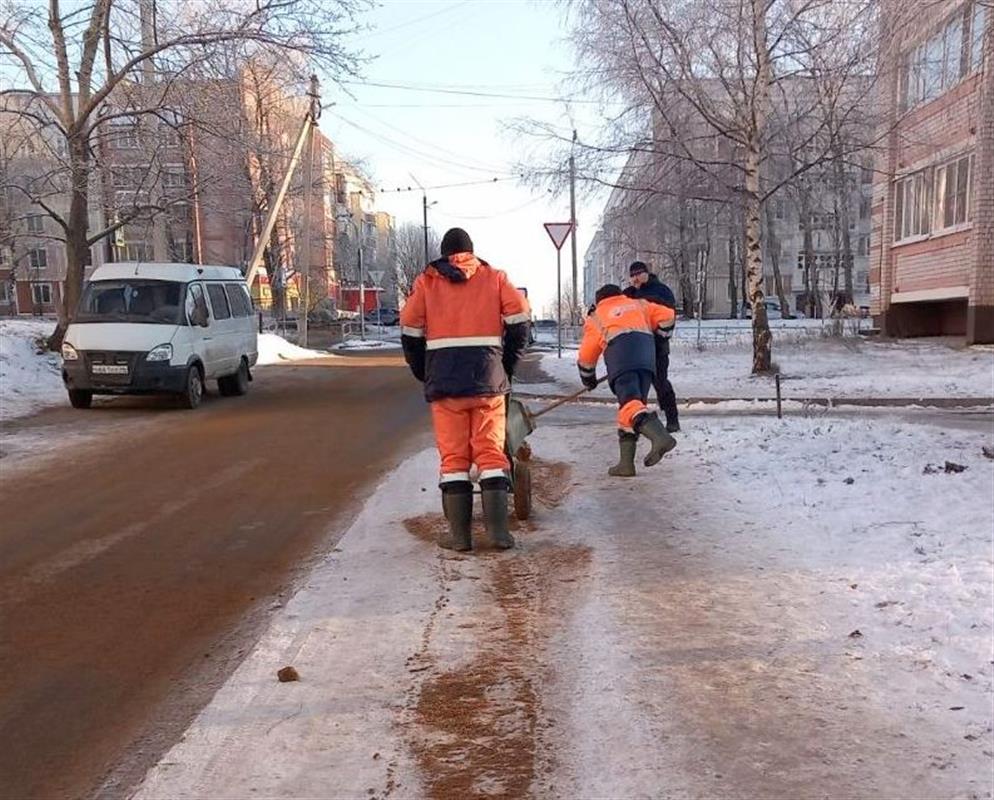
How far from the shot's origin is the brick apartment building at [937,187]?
55.1ft

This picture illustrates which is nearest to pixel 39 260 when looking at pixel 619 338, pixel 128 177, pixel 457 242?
pixel 128 177

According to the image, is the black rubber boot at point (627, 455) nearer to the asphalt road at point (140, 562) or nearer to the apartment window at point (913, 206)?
the asphalt road at point (140, 562)

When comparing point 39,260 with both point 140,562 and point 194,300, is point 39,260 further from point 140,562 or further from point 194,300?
point 140,562

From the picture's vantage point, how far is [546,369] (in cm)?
1956

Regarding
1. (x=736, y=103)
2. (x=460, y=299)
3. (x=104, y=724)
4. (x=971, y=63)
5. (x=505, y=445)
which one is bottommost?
(x=104, y=724)

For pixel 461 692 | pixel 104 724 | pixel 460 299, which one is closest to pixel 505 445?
pixel 460 299

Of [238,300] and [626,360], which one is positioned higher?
[238,300]

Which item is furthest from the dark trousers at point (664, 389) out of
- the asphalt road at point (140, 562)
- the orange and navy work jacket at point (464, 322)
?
the orange and navy work jacket at point (464, 322)

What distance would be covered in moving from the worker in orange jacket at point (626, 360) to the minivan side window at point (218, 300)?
9009 mm

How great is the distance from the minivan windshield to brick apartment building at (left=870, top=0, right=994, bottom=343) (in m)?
11.9

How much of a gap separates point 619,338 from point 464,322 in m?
2.36

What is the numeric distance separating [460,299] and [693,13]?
10.6m

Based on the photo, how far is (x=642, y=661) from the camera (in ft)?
11.6

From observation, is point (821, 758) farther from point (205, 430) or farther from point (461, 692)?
point (205, 430)
